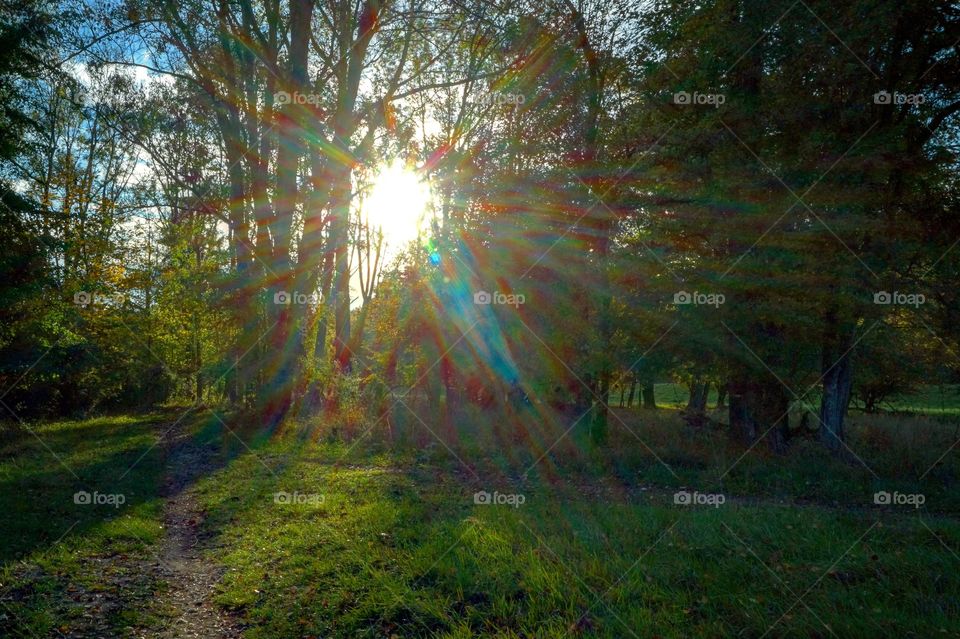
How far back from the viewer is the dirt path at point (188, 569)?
504cm

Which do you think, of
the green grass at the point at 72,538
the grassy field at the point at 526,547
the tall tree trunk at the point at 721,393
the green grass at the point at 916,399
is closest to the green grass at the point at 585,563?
the grassy field at the point at 526,547

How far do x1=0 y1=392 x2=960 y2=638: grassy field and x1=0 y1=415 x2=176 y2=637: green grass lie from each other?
3 cm

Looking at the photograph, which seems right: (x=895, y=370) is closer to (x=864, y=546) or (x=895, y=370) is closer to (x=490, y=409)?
(x=864, y=546)

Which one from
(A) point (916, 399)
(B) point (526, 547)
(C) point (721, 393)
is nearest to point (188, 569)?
(B) point (526, 547)

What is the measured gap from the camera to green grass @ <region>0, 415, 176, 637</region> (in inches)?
202

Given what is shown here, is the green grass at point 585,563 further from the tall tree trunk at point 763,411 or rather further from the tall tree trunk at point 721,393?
the tall tree trunk at point 721,393

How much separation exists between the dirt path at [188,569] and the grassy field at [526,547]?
15cm

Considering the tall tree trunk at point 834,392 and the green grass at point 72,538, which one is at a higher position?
the tall tree trunk at point 834,392

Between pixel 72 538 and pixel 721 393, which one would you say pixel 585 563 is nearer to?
pixel 72 538

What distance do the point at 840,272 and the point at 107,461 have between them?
15118 mm

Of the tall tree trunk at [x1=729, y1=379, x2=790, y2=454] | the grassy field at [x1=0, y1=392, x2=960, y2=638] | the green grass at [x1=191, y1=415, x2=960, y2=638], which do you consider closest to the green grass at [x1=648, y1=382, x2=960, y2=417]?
the tall tree trunk at [x1=729, y1=379, x2=790, y2=454]

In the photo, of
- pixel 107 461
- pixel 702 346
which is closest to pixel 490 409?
pixel 702 346

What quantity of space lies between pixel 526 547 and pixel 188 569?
381cm

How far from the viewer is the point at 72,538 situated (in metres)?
6.91
